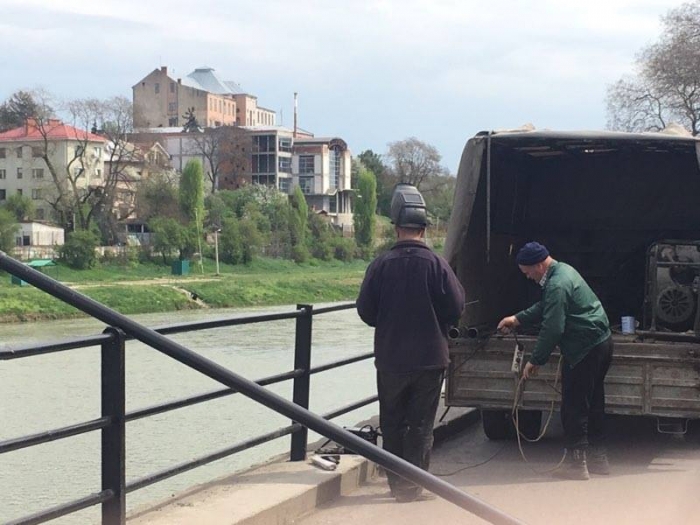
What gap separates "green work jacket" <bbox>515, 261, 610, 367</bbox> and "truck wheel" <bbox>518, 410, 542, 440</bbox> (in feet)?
4.75

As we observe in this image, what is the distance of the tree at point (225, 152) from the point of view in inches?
4658

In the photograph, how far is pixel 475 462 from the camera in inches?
304

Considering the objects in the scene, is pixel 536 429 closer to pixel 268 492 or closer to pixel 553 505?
pixel 553 505

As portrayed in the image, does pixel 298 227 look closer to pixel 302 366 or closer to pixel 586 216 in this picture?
pixel 586 216

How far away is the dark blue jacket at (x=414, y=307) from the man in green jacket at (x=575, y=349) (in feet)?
3.31

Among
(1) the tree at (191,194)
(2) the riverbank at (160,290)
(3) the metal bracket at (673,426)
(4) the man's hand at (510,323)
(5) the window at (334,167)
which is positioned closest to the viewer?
Result: (4) the man's hand at (510,323)

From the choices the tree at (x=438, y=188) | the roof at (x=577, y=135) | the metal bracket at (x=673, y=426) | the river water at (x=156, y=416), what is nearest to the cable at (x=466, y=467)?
the metal bracket at (x=673, y=426)

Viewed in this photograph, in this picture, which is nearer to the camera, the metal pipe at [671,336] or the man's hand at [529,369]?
the man's hand at [529,369]

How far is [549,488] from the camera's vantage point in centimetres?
682

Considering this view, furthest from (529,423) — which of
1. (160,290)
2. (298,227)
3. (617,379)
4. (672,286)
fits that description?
(298,227)

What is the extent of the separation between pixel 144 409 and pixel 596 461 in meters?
3.42

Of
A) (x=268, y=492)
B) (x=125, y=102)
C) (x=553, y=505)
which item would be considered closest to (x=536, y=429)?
(x=553, y=505)

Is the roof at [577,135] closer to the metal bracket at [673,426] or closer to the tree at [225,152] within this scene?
the metal bracket at [673,426]

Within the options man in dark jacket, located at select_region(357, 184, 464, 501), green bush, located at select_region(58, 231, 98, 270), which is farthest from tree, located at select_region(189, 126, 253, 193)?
man in dark jacket, located at select_region(357, 184, 464, 501)
